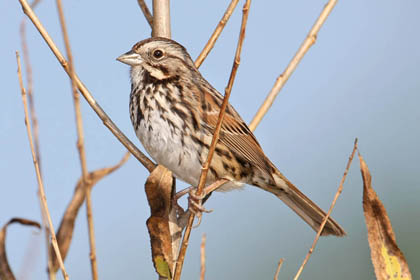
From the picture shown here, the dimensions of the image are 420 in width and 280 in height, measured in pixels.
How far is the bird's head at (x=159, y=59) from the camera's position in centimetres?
342

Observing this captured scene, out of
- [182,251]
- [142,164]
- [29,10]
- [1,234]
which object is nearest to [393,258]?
[182,251]

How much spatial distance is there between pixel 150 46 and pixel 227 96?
60.1 inches

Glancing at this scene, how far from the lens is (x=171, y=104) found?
3330mm

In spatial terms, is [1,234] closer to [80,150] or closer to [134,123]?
[80,150]

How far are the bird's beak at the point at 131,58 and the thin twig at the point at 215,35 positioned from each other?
46cm

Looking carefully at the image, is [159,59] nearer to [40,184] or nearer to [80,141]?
[40,184]

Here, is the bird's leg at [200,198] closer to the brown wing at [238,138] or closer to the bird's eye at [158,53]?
the brown wing at [238,138]

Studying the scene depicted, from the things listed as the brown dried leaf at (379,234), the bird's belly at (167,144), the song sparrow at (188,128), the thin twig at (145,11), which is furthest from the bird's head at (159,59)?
the brown dried leaf at (379,234)

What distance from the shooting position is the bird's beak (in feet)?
11.2

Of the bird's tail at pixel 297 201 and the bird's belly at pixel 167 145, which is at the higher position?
the bird's tail at pixel 297 201

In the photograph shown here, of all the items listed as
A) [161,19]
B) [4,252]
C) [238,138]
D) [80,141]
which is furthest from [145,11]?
[80,141]

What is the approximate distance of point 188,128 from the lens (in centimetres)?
330

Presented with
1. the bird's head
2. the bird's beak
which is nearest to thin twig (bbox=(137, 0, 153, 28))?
the bird's head

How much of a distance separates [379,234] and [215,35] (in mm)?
1247
